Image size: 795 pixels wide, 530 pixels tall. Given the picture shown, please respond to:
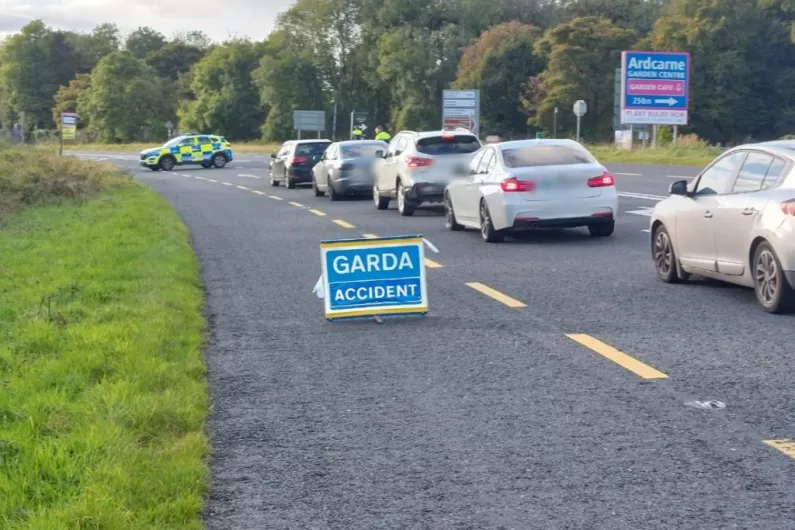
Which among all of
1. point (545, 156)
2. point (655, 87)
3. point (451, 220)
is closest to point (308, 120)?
point (655, 87)

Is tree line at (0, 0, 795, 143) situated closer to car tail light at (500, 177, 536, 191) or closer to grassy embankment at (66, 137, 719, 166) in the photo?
grassy embankment at (66, 137, 719, 166)

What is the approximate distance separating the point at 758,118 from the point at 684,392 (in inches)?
3123

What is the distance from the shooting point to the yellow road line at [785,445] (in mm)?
5428

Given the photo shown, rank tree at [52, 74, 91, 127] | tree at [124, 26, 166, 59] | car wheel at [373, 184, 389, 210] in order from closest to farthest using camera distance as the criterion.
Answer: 1. car wheel at [373, 184, 389, 210]
2. tree at [52, 74, 91, 127]
3. tree at [124, 26, 166, 59]

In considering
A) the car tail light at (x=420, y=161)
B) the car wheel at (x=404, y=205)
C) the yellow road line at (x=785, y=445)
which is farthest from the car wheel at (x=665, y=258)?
the car wheel at (x=404, y=205)

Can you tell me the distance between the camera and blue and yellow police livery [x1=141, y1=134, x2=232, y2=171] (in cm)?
5803

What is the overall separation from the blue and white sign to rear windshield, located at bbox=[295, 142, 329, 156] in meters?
18.5

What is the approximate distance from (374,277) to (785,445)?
4.62 meters

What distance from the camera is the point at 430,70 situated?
100 meters

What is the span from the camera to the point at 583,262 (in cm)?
1367

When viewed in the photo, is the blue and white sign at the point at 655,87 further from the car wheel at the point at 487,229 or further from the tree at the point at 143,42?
the tree at the point at 143,42

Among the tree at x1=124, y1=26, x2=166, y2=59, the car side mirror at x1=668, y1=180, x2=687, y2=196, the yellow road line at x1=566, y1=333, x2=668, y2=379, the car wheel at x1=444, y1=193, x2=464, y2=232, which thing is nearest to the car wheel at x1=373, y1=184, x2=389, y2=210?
the car wheel at x1=444, y1=193, x2=464, y2=232

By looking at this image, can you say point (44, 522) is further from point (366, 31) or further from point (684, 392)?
point (366, 31)

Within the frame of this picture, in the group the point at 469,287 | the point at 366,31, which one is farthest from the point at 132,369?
the point at 366,31
